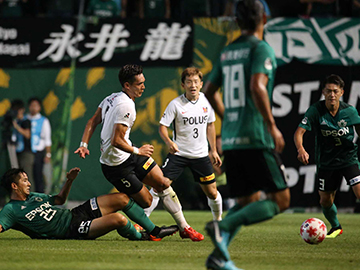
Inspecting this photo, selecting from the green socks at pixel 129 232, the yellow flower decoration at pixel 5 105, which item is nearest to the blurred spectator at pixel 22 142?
the yellow flower decoration at pixel 5 105

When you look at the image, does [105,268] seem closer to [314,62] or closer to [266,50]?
[266,50]

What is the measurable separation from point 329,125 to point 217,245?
412 centimetres

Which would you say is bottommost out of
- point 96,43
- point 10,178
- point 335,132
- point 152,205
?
point 152,205

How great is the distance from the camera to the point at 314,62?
14.9 metres

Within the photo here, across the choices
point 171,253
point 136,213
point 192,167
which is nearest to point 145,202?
point 136,213

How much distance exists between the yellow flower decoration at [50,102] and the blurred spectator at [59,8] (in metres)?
2.13

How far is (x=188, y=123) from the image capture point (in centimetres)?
901

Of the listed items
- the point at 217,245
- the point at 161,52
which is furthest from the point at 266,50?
the point at 161,52

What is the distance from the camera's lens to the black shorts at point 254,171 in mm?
5215

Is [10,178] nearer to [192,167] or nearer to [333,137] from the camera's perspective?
[192,167]

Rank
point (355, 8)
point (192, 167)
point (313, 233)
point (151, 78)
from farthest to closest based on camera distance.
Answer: point (355, 8) < point (151, 78) < point (192, 167) < point (313, 233)

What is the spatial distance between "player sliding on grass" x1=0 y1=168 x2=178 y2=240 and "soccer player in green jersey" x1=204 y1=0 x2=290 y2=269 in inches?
98.9

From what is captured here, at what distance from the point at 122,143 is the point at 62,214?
1.23 meters

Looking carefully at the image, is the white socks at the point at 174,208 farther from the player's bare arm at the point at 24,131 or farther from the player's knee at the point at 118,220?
the player's bare arm at the point at 24,131
